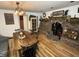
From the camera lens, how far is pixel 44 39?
1.30 meters

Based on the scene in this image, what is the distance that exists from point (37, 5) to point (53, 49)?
655 mm

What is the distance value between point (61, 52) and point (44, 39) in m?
0.30

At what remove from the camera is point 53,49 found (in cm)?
128

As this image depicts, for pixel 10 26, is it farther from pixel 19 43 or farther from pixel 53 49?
pixel 53 49

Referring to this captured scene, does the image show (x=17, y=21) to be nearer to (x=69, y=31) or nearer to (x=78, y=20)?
(x=69, y=31)

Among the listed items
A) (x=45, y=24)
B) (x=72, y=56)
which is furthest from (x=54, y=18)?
(x=72, y=56)

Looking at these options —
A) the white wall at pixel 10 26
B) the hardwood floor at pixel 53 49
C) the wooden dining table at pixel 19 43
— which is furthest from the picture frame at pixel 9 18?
the hardwood floor at pixel 53 49

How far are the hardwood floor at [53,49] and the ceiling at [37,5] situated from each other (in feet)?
1.25

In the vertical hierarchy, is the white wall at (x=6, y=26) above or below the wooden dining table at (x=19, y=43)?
above

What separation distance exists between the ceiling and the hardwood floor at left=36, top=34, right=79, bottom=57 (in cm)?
38

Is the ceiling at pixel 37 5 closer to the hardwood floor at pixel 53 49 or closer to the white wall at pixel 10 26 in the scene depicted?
the white wall at pixel 10 26

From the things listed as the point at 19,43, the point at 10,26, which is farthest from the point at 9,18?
the point at 19,43

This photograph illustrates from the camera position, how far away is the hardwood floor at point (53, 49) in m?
1.17

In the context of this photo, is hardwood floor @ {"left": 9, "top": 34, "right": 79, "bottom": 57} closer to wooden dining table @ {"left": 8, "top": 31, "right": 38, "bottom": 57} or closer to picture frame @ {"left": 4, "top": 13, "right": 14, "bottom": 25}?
wooden dining table @ {"left": 8, "top": 31, "right": 38, "bottom": 57}
